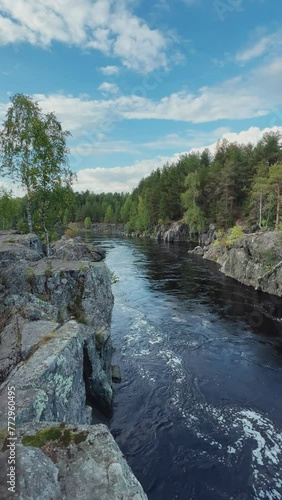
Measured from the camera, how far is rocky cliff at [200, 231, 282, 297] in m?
31.8

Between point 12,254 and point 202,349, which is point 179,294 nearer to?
point 202,349

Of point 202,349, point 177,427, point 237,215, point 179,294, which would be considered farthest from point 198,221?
point 177,427

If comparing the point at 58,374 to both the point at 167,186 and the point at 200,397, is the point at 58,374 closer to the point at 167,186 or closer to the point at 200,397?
the point at 200,397

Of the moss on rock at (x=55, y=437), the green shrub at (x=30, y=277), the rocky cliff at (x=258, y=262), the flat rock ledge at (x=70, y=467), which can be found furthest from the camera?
the rocky cliff at (x=258, y=262)

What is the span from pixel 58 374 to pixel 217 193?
Answer: 244ft

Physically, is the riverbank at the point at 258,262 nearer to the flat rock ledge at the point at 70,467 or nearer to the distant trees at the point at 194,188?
the distant trees at the point at 194,188

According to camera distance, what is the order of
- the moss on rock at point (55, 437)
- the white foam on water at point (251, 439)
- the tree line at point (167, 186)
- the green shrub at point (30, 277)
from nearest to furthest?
the moss on rock at point (55, 437) → the white foam on water at point (251, 439) → the green shrub at point (30, 277) → the tree line at point (167, 186)

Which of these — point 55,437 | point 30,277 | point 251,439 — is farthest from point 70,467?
point 30,277

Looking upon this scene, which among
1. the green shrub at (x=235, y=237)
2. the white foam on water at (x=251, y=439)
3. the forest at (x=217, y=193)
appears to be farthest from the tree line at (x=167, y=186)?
the white foam on water at (x=251, y=439)

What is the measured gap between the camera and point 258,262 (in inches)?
1383

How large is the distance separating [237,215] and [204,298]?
50963 millimetres

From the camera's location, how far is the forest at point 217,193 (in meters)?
58.7

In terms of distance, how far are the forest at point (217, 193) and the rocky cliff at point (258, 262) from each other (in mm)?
14544

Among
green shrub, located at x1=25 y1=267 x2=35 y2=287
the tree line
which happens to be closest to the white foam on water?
green shrub, located at x1=25 y1=267 x2=35 y2=287
